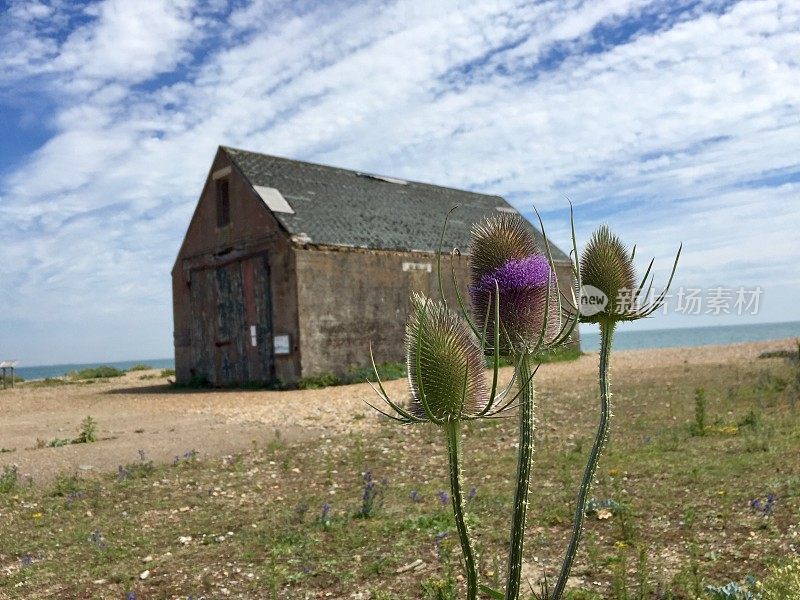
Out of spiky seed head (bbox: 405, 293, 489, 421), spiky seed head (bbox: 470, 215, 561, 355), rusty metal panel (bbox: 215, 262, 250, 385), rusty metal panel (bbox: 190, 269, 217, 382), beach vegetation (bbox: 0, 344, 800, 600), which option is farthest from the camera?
rusty metal panel (bbox: 190, 269, 217, 382)

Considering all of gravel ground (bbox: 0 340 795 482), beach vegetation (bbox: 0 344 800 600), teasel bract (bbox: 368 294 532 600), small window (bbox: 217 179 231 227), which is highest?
small window (bbox: 217 179 231 227)

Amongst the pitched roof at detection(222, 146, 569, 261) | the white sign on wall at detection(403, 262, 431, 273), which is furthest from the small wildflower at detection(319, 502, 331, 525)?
the white sign on wall at detection(403, 262, 431, 273)

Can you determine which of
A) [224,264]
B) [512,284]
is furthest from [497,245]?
[224,264]

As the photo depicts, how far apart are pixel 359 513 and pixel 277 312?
13.2 metres

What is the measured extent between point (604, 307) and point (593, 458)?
0.65 meters

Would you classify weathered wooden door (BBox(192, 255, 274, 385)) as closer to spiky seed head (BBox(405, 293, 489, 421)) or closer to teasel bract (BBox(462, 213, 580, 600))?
teasel bract (BBox(462, 213, 580, 600))

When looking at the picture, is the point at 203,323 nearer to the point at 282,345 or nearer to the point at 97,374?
the point at 282,345

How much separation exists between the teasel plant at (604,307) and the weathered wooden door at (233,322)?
53.4ft

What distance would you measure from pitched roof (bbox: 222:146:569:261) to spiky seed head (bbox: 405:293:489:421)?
593 inches

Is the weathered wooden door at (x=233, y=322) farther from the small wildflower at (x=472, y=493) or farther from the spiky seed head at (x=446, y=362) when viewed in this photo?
the spiky seed head at (x=446, y=362)

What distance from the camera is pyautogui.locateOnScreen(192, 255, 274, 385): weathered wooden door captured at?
1928 cm

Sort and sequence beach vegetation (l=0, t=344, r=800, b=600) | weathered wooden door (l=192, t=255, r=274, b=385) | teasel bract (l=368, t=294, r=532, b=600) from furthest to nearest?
weathered wooden door (l=192, t=255, r=274, b=385) < beach vegetation (l=0, t=344, r=800, b=600) < teasel bract (l=368, t=294, r=532, b=600)

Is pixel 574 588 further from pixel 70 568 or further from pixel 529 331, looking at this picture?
pixel 70 568

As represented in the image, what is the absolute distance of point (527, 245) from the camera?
291cm
